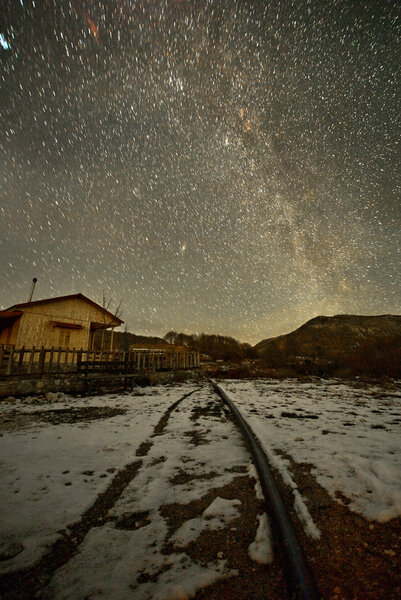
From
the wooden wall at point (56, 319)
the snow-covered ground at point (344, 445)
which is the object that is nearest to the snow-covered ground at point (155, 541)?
the snow-covered ground at point (344, 445)

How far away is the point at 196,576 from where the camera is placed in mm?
1483

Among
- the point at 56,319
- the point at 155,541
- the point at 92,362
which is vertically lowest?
the point at 155,541

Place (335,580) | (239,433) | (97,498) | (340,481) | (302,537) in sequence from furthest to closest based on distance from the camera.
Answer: (239,433) → (340,481) → (97,498) → (302,537) → (335,580)

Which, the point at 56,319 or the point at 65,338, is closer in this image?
the point at 56,319

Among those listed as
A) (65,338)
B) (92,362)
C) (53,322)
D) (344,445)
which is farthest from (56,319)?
(344,445)

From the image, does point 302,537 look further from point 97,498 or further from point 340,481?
point 97,498

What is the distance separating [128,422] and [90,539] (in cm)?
347

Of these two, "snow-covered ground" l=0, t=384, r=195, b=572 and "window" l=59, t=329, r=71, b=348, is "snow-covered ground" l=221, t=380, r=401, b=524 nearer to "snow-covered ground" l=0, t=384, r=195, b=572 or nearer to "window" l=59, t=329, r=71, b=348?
"snow-covered ground" l=0, t=384, r=195, b=572

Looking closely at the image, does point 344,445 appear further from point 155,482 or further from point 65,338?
point 65,338

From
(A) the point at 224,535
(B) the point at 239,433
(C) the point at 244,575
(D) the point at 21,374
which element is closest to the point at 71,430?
(B) the point at 239,433

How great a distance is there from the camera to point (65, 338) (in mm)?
21109

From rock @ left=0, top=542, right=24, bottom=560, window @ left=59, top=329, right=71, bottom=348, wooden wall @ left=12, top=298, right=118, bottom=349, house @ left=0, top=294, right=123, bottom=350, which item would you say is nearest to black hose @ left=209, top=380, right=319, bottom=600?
rock @ left=0, top=542, right=24, bottom=560

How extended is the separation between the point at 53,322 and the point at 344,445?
2134 centimetres

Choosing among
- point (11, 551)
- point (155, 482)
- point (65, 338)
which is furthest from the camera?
point (65, 338)
